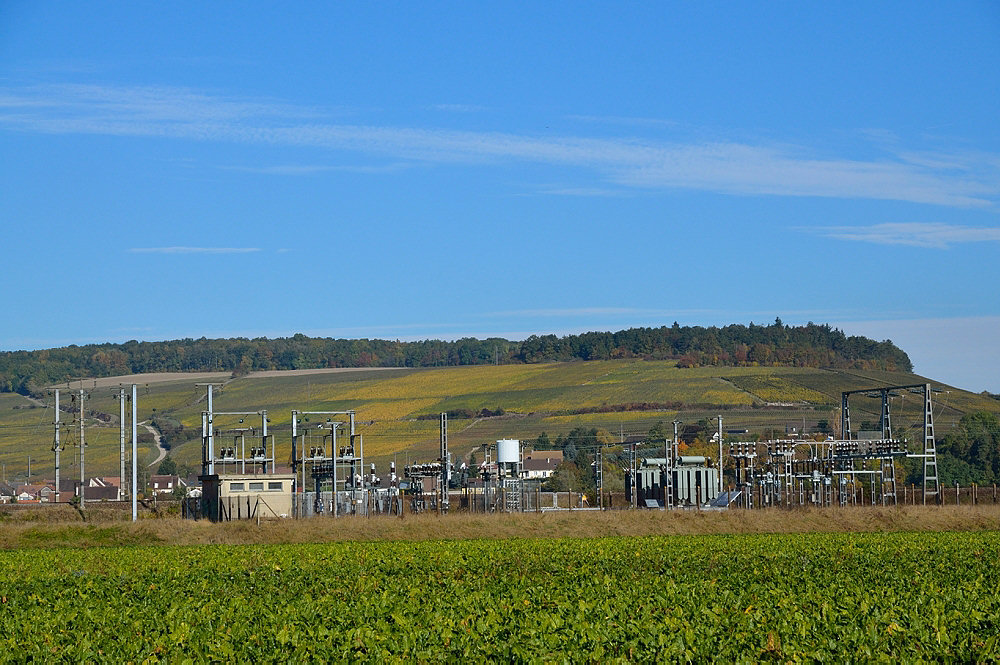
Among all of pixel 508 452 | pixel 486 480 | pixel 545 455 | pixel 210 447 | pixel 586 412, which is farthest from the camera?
pixel 586 412

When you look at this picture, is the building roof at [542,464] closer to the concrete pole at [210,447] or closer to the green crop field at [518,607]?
the concrete pole at [210,447]

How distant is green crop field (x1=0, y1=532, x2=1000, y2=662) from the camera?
15336 millimetres

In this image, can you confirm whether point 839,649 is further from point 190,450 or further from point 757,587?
point 190,450

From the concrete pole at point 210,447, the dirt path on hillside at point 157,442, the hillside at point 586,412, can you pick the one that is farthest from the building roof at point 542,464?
the concrete pole at point 210,447

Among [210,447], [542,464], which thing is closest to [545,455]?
[542,464]

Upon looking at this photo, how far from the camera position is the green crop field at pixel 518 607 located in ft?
50.3

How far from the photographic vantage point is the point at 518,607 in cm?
1984

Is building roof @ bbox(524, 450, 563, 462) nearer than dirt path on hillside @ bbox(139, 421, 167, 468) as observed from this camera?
Yes

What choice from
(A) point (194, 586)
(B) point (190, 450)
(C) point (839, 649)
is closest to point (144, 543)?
(A) point (194, 586)

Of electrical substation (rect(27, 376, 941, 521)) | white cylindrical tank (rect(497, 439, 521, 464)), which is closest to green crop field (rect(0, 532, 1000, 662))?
electrical substation (rect(27, 376, 941, 521))

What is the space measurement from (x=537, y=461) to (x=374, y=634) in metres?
147

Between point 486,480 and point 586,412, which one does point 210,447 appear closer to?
point 486,480

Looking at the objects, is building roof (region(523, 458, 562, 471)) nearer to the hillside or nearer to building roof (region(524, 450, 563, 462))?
building roof (region(524, 450, 563, 462))

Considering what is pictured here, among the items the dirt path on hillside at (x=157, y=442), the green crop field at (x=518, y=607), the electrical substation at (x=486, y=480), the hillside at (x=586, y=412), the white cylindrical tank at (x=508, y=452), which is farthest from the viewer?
the dirt path on hillside at (x=157, y=442)
